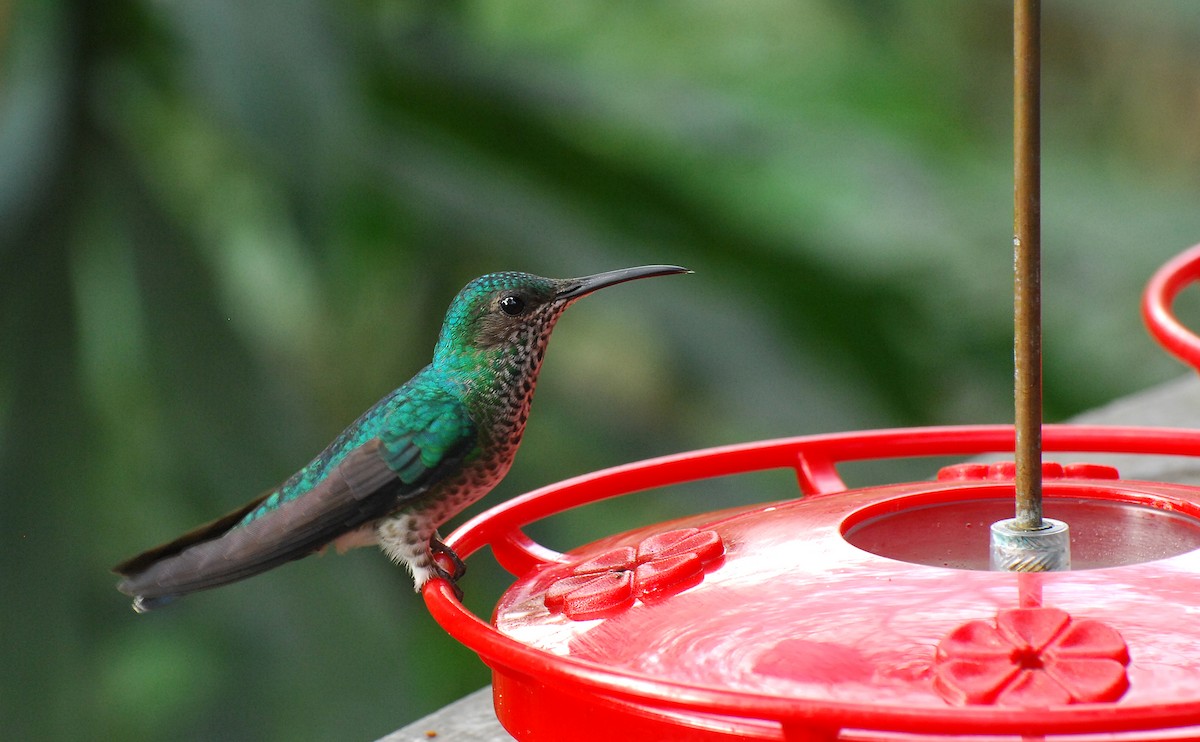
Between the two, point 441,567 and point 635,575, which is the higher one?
point 635,575

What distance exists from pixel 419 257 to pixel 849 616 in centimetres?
239

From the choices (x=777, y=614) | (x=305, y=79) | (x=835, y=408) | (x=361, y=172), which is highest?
(x=305, y=79)

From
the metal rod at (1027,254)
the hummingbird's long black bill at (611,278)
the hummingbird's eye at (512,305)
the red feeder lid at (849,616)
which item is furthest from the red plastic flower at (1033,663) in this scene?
the hummingbird's eye at (512,305)

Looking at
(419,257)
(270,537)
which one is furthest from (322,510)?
(419,257)

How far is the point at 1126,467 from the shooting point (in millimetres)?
2242

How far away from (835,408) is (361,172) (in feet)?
3.91

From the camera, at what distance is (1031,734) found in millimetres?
726

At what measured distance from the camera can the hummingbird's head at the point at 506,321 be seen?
1.64 meters

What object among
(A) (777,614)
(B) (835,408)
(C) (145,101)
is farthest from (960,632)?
(C) (145,101)

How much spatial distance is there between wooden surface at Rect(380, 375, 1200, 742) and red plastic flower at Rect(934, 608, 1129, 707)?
75 cm

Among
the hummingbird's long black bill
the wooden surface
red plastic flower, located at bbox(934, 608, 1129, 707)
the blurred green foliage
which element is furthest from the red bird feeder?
the blurred green foliage

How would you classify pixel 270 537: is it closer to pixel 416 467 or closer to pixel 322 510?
pixel 322 510

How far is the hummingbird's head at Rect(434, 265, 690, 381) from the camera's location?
1.64m

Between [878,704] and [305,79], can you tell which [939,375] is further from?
[878,704]
